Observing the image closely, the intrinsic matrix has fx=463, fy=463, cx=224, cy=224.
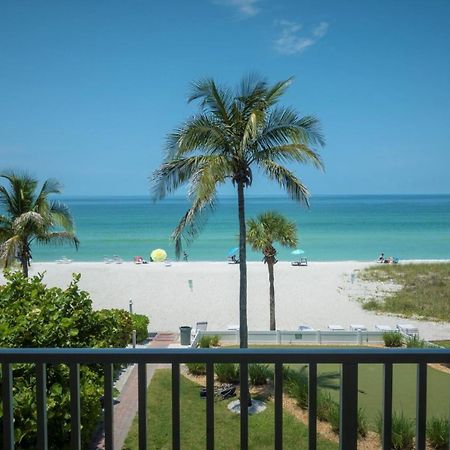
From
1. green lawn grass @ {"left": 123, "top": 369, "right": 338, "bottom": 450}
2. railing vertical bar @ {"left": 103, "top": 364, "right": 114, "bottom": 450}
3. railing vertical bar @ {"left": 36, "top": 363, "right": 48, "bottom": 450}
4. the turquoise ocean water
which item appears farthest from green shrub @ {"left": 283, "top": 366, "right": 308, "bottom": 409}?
the turquoise ocean water

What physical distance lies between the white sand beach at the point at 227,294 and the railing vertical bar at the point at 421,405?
15.3 metres

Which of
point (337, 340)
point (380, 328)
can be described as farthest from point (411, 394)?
point (380, 328)

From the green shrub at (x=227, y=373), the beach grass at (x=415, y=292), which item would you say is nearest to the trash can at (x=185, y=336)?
the green shrub at (x=227, y=373)

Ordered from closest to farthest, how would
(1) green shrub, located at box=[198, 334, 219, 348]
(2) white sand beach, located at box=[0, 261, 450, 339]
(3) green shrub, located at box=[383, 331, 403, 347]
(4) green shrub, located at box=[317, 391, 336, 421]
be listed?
(4) green shrub, located at box=[317, 391, 336, 421]
(1) green shrub, located at box=[198, 334, 219, 348]
(3) green shrub, located at box=[383, 331, 403, 347]
(2) white sand beach, located at box=[0, 261, 450, 339]

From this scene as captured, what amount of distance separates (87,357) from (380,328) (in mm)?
15290

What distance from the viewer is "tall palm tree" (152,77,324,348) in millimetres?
11078

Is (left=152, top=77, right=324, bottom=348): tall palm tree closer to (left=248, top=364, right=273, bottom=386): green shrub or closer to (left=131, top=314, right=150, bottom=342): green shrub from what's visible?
(left=248, top=364, right=273, bottom=386): green shrub

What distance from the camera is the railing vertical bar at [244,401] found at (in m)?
1.97

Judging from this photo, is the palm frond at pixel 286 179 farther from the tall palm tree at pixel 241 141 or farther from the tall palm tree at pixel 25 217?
the tall palm tree at pixel 25 217

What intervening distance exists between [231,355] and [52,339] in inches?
210

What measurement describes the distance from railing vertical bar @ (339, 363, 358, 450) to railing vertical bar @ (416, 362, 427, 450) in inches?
10.7

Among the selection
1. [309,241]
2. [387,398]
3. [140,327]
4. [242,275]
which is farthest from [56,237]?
[309,241]

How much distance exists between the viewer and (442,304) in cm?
2120

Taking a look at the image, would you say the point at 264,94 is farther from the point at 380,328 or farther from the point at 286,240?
the point at 380,328
